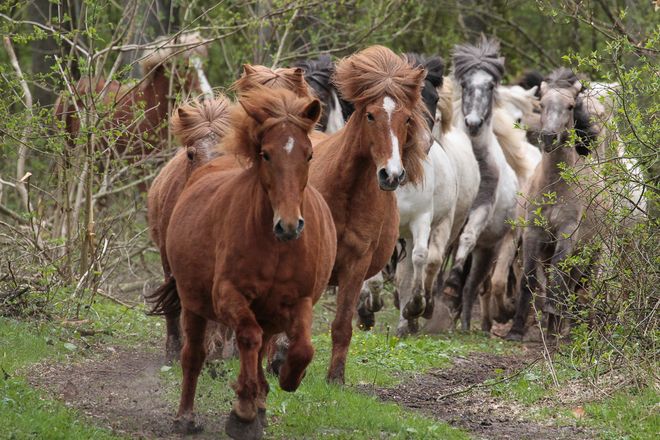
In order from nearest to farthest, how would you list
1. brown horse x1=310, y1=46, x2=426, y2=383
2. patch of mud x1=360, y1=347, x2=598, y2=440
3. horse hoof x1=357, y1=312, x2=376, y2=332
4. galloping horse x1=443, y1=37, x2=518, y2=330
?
patch of mud x1=360, y1=347, x2=598, y2=440, brown horse x1=310, y1=46, x2=426, y2=383, horse hoof x1=357, y1=312, x2=376, y2=332, galloping horse x1=443, y1=37, x2=518, y2=330

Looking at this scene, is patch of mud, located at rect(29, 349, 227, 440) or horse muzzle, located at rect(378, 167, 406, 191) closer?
patch of mud, located at rect(29, 349, 227, 440)

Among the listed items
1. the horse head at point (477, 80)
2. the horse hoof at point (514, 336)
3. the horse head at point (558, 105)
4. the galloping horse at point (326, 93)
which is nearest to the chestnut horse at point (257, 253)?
the galloping horse at point (326, 93)

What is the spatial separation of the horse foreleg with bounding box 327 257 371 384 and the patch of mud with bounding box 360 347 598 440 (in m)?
0.29

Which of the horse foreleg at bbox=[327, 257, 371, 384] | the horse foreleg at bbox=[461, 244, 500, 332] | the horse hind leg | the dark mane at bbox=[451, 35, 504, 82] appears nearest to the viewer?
the horse foreleg at bbox=[327, 257, 371, 384]

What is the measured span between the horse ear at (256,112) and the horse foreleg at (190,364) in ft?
4.08

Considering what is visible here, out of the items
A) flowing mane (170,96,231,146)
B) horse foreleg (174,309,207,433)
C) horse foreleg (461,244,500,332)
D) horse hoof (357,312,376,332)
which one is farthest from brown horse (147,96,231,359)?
horse foreleg (461,244,500,332)

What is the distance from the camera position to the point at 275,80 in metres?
6.16

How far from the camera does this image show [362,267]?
6066 millimetres

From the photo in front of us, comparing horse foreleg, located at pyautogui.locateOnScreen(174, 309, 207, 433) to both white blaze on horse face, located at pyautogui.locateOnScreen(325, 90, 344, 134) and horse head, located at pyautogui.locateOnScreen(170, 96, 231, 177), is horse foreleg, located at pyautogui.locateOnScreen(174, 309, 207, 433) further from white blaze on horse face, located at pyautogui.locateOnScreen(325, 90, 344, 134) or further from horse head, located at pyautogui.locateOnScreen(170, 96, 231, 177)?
white blaze on horse face, located at pyautogui.locateOnScreen(325, 90, 344, 134)

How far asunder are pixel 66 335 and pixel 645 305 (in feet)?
15.7

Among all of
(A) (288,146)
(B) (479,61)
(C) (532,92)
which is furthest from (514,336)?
(A) (288,146)

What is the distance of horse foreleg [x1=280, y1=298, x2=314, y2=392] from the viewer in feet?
13.6

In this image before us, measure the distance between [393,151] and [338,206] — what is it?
2.39 feet

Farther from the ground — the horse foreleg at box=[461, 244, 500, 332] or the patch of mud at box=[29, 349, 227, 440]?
the horse foreleg at box=[461, 244, 500, 332]
